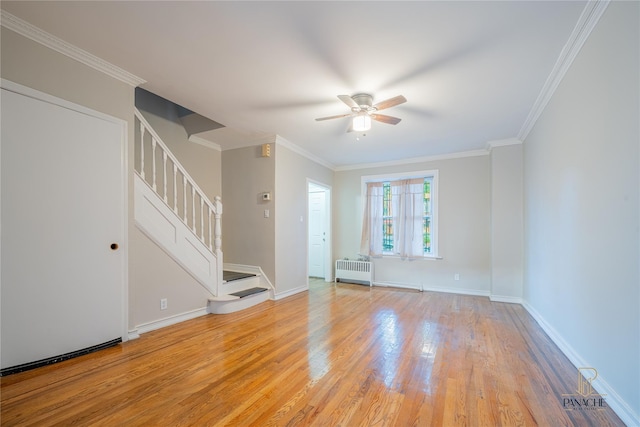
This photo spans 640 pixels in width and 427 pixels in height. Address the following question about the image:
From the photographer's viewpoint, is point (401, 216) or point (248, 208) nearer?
point (248, 208)

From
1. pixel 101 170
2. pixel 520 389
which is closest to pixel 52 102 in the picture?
pixel 101 170

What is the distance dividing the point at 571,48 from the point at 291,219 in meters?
3.95

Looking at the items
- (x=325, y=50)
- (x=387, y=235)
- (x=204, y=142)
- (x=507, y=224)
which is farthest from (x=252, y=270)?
(x=507, y=224)

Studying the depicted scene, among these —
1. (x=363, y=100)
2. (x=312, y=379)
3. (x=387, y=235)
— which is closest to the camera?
(x=312, y=379)

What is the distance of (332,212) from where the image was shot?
6215 millimetres

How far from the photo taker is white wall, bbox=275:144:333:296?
14.8 ft

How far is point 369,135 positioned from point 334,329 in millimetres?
2901

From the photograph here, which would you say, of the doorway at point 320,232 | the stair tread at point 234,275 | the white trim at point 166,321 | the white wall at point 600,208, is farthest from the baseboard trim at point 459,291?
the white trim at point 166,321

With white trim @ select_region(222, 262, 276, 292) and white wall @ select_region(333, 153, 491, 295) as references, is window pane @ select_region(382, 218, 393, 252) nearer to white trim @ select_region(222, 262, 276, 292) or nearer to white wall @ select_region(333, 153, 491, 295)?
white wall @ select_region(333, 153, 491, 295)

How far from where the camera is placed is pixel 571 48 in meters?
2.13

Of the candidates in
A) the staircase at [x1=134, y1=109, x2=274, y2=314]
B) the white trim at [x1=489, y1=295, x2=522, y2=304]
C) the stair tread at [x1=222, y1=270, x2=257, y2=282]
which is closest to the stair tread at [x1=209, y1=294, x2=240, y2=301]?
the staircase at [x1=134, y1=109, x2=274, y2=314]

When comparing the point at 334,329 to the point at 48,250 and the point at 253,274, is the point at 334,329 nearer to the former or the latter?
the point at 253,274

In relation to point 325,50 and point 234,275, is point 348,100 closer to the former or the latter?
point 325,50

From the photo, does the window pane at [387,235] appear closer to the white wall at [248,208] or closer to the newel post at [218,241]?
the white wall at [248,208]
